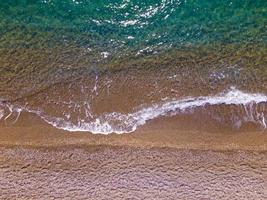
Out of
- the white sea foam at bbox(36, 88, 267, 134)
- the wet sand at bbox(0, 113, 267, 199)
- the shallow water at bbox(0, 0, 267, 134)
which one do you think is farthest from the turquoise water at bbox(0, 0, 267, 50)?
the wet sand at bbox(0, 113, 267, 199)

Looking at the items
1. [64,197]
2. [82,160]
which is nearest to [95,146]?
[82,160]

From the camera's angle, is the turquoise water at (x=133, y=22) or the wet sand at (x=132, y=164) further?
the turquoise water at (x=133, y=22)

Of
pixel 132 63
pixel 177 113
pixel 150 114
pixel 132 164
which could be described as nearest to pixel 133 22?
pixel 132 63

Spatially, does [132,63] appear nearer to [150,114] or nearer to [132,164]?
[150,114]

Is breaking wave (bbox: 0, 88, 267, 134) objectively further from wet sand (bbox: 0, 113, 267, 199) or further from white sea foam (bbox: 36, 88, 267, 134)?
wet sand (bbox: 0, 113, 267, 199)

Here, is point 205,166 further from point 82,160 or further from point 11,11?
point 11,11

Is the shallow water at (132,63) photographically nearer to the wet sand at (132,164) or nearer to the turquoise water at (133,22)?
the turquoise water at (133,22)

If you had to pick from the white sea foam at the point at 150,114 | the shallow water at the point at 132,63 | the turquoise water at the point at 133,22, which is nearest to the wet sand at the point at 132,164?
the white sea foam at the point at 150,114
